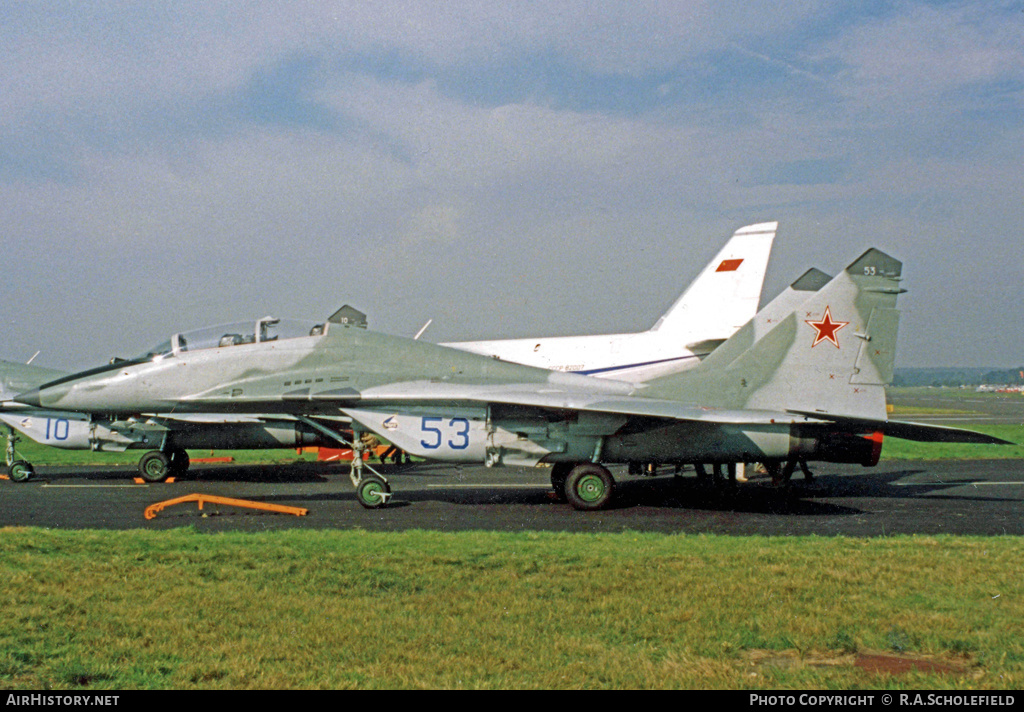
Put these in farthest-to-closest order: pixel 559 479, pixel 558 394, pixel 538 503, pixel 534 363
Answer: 1. pixel 534 363
2. pixel 559 479
3. pixel 538 503
4. pixel 558 394

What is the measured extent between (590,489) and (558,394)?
1.66m

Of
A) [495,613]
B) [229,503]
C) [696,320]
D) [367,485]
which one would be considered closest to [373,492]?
[367,485]

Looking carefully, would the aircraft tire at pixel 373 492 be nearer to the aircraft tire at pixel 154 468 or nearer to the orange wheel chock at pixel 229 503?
the orange wheel chock at pixel 229 503

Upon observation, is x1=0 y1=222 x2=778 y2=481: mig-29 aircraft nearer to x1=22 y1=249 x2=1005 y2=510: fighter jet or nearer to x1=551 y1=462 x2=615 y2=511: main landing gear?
x1=22 y1=249 x2=1005 y2=510: fighter jet

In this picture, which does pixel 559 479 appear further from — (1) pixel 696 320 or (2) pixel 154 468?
(2) pixel 154 468

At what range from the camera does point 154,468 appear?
1831 cm

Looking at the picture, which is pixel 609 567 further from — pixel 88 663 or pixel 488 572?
pixel 88 663

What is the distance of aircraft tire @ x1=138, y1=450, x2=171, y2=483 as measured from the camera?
18234mm

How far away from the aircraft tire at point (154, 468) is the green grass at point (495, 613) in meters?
9.46

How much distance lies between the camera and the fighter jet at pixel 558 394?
522 inches

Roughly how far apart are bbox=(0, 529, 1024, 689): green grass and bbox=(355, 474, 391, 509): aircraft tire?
13.5 ft
